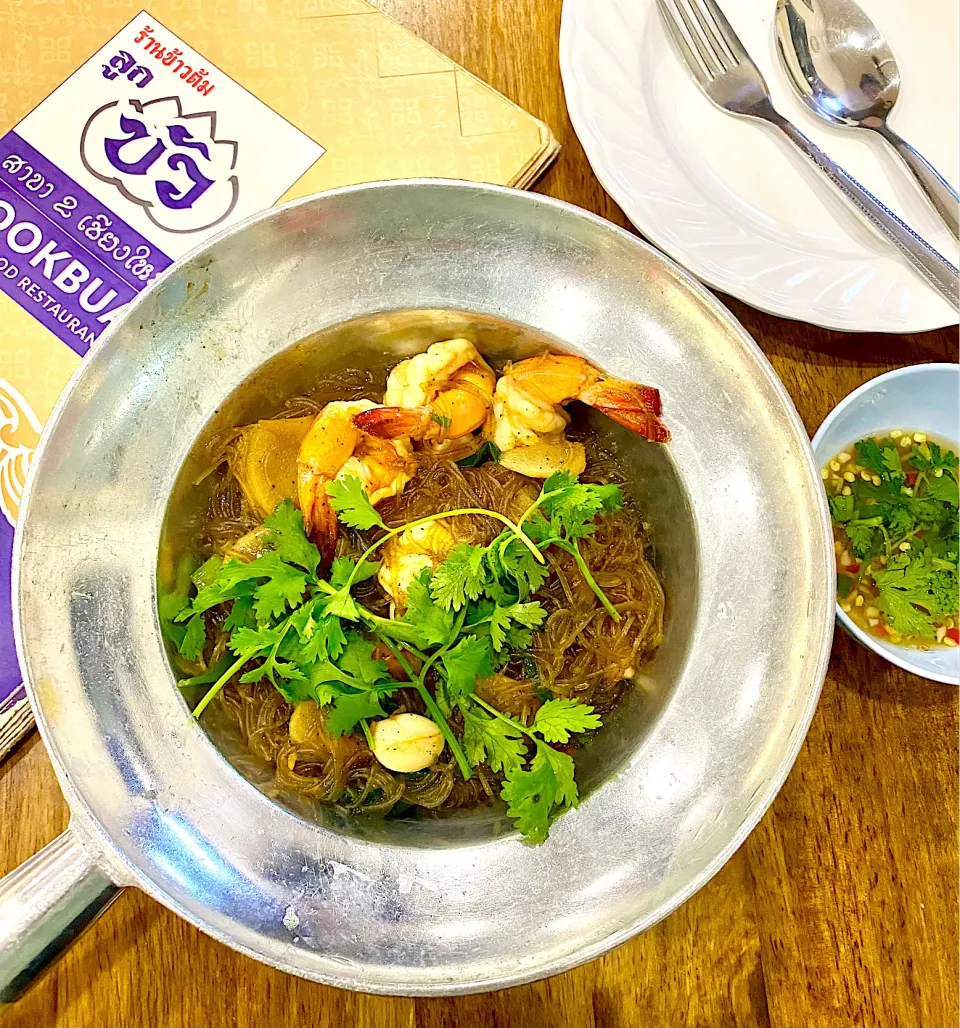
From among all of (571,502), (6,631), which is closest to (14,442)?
(6,631)

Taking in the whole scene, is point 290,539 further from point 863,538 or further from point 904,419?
point 904,419

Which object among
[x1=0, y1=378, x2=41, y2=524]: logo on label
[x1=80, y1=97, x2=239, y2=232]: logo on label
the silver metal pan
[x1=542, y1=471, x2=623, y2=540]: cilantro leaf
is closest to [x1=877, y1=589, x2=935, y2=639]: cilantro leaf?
the silver metal pan

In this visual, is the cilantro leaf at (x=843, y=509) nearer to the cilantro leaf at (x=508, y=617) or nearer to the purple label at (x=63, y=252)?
the cilantro leaf at (x=508, y=617)

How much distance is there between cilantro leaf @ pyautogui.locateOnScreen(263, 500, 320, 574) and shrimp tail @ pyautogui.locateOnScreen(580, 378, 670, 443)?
0.44 meters

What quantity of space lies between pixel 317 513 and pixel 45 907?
59 centimetres

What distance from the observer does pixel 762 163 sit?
4.91ft

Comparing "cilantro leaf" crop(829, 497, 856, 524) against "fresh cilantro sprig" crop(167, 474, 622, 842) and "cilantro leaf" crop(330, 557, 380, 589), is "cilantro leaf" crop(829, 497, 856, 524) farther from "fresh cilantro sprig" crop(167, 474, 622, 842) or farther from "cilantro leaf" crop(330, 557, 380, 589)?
"cilantro leaf" crop(330, 557, 380, 589)

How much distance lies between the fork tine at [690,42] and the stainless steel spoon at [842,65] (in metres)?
0.17

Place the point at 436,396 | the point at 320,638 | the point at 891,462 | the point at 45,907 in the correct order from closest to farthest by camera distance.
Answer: the point at 45,907 < the point at 320,638 < the point at 436,396 < the point at 891,462

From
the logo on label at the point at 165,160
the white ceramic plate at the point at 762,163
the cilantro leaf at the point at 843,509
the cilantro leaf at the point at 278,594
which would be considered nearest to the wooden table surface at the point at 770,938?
the cilantro leaf at the point at 843,509

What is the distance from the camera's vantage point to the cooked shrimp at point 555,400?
1090 mm

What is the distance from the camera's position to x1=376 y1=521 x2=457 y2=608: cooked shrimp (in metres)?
1.15

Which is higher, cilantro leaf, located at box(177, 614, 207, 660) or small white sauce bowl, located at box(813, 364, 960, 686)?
cilantro leaf, located at box(177, 614, 207, 660)

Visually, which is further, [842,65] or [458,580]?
[842,65]
